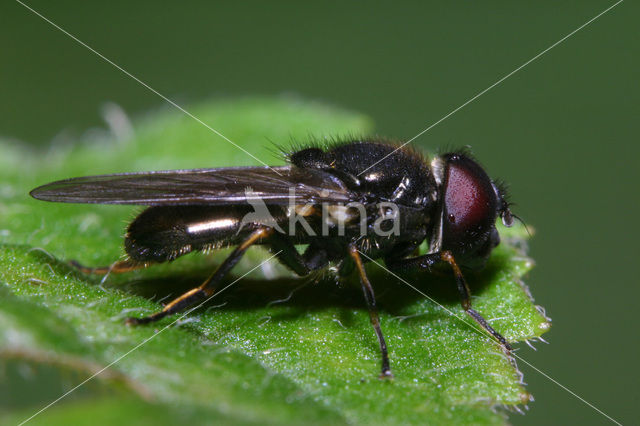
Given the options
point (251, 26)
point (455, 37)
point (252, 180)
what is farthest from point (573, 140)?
point (252, 180)

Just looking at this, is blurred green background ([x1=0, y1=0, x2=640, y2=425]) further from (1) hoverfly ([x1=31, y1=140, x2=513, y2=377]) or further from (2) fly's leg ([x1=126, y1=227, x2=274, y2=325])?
(2) fly's leg ([x1=126, y1=227, x2=274, y2=325])

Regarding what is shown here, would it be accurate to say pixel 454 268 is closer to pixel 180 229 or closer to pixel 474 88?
pixel 180 229

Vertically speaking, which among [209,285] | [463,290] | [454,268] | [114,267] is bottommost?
[463,290]

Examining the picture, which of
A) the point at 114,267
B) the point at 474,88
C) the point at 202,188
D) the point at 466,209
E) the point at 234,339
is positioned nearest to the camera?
the point at 234,339

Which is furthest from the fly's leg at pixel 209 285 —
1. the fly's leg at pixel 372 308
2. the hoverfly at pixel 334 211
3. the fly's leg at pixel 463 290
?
the fly's leg at pixel 463 290

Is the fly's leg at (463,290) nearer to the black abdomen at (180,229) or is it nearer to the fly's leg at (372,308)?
the fly's leg at (372,308)

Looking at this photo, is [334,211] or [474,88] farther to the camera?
[474,88]

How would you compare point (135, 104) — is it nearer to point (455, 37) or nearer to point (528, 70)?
point (455, 37)

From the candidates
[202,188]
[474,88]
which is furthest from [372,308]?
[474,88]
